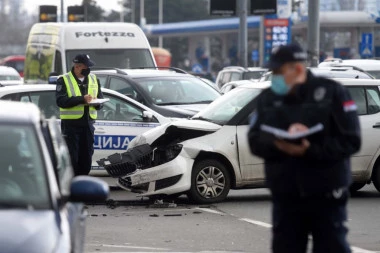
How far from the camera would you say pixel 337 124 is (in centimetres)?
643

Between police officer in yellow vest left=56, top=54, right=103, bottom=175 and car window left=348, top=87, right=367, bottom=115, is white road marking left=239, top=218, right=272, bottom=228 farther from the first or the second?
car window left=348, top=87, right=367, bottom=115

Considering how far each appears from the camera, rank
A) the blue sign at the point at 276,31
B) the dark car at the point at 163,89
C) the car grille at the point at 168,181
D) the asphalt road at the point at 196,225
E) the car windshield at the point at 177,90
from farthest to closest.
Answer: the blue sign at the point at 276,31, the car windshield at the point at 177,90, the dark car at the point at 163,89, the car grille at the point at 168,181, the asphalt road at the point at 196,225

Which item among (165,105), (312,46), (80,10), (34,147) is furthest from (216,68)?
(34,147)

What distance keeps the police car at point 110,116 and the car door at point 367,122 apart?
2.92 meters

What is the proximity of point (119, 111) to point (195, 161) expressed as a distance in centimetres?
283

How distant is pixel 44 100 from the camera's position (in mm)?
16703

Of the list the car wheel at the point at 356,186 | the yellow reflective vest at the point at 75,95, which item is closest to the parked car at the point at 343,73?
the car wheel at the point at 356,186

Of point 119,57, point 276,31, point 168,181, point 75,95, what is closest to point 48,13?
point 119,57

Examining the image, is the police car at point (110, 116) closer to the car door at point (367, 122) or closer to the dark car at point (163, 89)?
the dark car at point (163, 89)

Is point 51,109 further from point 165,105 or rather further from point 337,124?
point 337,124

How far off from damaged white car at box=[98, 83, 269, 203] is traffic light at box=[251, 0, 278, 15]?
24.1 m

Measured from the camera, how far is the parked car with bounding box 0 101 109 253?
19.6 ft

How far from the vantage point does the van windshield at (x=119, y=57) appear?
25987mm

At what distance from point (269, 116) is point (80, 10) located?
34719 mm
